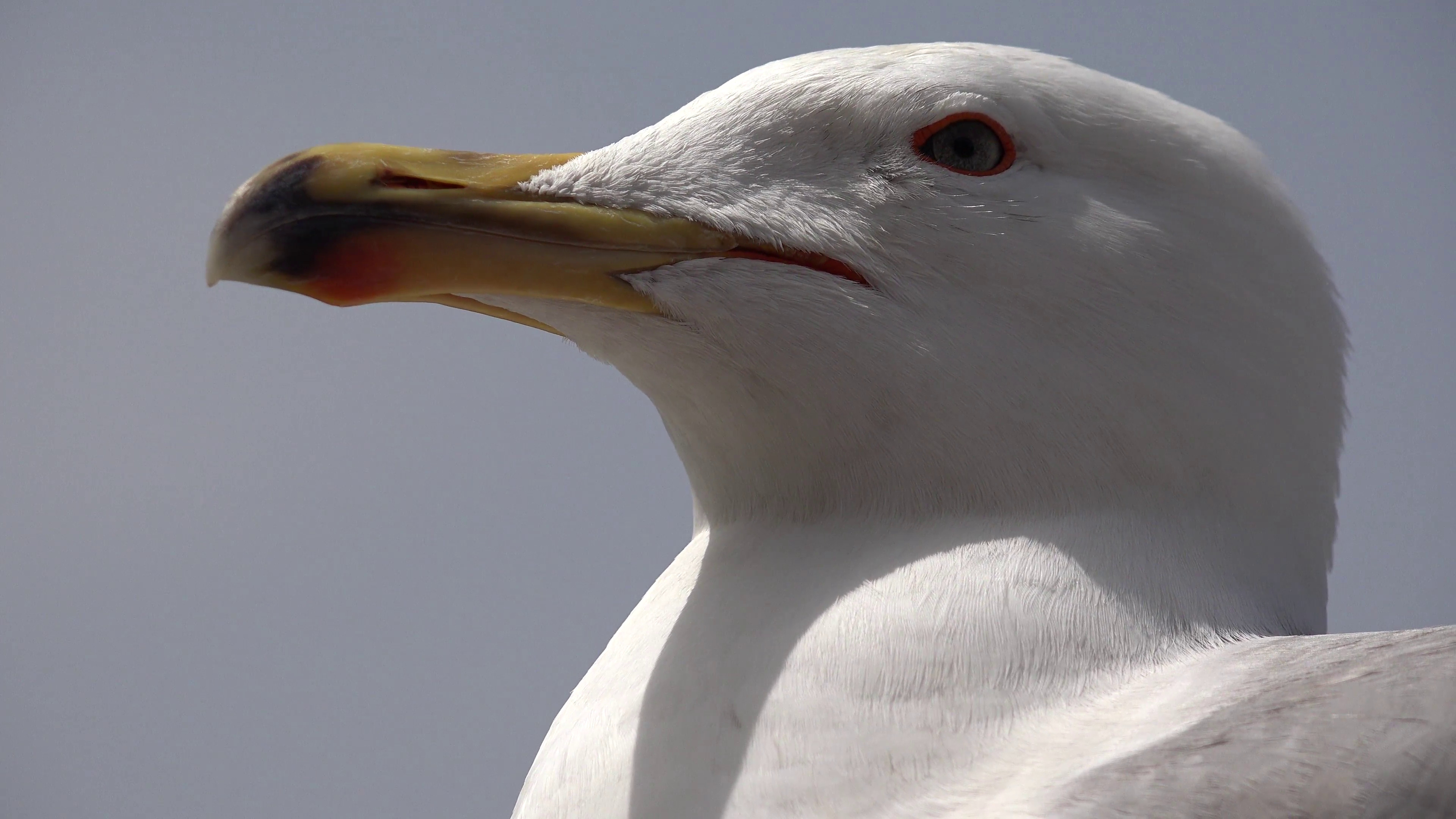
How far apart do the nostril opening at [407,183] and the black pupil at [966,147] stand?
0.61 m

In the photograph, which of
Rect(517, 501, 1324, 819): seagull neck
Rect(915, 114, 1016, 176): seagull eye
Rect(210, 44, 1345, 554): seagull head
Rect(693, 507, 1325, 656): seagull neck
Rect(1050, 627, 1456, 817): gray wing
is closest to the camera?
Rect(1050, 627, 1456, 817): gray wing

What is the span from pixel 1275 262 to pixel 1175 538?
0.44 meters

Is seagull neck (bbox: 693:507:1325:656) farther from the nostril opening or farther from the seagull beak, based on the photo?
the nostril opening

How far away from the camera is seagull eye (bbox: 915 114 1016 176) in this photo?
5.41 feet

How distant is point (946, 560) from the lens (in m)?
1.50

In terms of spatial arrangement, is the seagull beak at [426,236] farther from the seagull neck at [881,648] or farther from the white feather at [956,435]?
the seagull neck at [881,648]

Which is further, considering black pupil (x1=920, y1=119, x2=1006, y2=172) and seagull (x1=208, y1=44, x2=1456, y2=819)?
black pupil (x1=920, y1=119, x2=1006, y2=172)

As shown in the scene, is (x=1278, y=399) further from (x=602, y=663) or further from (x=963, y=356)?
(x=602, y=663)

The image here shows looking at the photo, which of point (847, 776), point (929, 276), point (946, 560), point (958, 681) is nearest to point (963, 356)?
point (929, 276)

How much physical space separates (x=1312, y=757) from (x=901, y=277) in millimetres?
717

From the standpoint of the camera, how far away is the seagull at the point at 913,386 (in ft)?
4.49

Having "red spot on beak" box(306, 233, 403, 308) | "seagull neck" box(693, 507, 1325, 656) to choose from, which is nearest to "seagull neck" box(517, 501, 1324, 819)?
"seagull neck" box(693, 507, 1325, 656)

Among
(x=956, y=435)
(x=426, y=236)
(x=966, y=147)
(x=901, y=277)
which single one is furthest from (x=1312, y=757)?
(x=426, y=236)

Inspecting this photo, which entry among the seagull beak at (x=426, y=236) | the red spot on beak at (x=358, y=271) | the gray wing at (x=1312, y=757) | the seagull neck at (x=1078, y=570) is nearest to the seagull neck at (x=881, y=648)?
the seagull neck at (x=1078, y=570)
